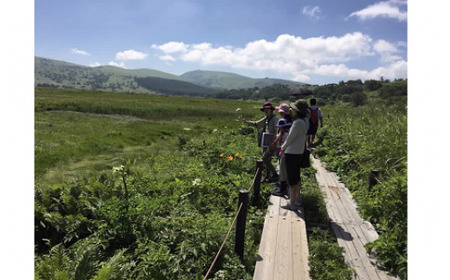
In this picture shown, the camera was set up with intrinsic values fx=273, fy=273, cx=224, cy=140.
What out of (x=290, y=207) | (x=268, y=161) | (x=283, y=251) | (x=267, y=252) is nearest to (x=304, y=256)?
(x=283, y=251)

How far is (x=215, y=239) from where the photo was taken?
491cm

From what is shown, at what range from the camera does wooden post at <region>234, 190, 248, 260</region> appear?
4676 mm

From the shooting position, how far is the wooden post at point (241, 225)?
4.68 m

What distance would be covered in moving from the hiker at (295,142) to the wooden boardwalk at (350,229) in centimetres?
107

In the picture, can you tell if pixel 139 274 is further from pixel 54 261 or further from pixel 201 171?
pixel 201 171

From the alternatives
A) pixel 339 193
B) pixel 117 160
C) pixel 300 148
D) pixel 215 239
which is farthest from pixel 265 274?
pixel 117 160

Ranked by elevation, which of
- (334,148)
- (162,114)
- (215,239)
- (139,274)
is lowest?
(139,274)

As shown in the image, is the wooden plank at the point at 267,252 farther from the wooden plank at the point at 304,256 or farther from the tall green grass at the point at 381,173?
the tall green grass at the point at 381,173

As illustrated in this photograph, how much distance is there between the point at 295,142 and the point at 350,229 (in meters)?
2.05

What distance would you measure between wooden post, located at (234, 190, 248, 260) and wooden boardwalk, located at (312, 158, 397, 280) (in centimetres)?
173

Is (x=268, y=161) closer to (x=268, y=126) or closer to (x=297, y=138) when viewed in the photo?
(x=268, y=126)

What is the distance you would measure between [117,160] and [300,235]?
38.5ft

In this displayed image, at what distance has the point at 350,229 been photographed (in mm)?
5500

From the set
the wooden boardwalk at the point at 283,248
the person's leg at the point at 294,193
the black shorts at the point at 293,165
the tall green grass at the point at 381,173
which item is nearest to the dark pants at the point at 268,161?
the person's leg at the point at 294,193
